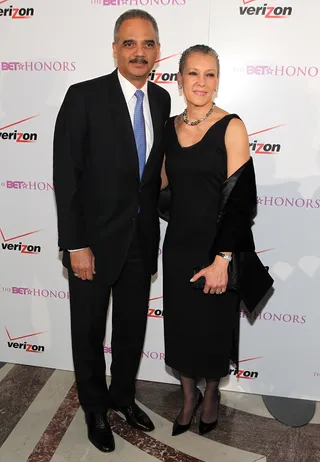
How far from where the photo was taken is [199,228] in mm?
2406

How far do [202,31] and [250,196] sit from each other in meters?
1.13

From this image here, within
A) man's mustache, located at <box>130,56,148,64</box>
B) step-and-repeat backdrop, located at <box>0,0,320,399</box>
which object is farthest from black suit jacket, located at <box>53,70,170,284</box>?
step-and-repeat backdrop, located at <box>0,0,320,399</box>

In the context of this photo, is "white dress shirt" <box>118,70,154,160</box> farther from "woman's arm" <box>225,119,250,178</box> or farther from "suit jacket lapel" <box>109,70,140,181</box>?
"woman's arm" <box>225,119,250,178</box>

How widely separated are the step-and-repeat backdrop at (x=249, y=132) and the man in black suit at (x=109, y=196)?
52cm

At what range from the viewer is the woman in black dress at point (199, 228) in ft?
7.35

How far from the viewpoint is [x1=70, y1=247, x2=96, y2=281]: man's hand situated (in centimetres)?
242

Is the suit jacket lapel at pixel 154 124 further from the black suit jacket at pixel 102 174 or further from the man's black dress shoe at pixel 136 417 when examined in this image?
the man's black dress shoe at pixel 136 417

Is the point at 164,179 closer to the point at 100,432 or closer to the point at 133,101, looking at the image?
the point at 133,101

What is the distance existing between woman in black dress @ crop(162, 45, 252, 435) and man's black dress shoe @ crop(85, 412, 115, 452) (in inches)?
15.7

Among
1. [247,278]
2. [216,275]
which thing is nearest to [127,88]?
[216,275]

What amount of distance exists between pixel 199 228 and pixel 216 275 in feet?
0.82

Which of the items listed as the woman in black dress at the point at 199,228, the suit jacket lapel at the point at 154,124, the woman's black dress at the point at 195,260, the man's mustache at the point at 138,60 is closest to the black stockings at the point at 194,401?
the woman in black dress at the point at 199,228

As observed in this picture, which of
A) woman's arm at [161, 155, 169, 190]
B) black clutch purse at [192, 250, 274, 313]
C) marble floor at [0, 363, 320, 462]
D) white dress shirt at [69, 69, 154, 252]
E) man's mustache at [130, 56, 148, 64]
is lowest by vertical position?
marble floor at [0, 363, 320, 462]

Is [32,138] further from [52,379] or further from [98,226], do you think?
[52,379]
